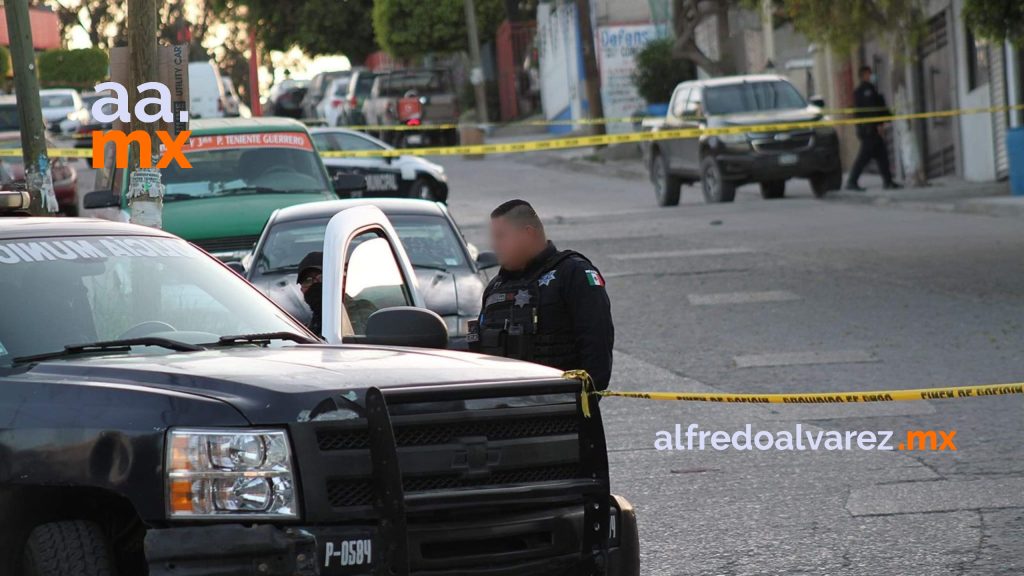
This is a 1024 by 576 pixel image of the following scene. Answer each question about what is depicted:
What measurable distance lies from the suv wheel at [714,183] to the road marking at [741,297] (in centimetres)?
1085

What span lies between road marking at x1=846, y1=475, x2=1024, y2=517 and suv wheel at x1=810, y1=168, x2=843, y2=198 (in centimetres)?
1973

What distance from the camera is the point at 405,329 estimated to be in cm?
626

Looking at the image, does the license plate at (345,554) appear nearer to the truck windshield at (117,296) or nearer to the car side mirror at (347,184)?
the truck windshield at (117,296)

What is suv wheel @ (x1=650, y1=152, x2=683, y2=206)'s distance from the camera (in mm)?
29047

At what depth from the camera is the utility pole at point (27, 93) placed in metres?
13.7

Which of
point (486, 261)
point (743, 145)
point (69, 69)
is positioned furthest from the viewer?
point (69, 69)

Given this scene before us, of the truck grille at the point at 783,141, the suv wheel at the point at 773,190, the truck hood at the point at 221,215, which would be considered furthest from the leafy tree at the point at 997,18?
the suv wheel at the point at 773,190

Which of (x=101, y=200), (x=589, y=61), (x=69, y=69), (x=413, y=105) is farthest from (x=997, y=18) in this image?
(x=69, y=69)

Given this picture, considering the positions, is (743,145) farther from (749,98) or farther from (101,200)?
(101,200)

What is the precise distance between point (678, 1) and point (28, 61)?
93.9ft

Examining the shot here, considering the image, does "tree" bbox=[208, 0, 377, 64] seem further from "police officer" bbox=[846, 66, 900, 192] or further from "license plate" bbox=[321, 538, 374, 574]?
"license plate" bbox=[321, 538, 374, 574]

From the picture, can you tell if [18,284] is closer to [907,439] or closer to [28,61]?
[907,439]

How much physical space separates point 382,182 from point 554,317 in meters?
19.3

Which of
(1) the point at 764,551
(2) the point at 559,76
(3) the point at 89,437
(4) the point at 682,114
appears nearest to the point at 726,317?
(1) the point at 764,551
